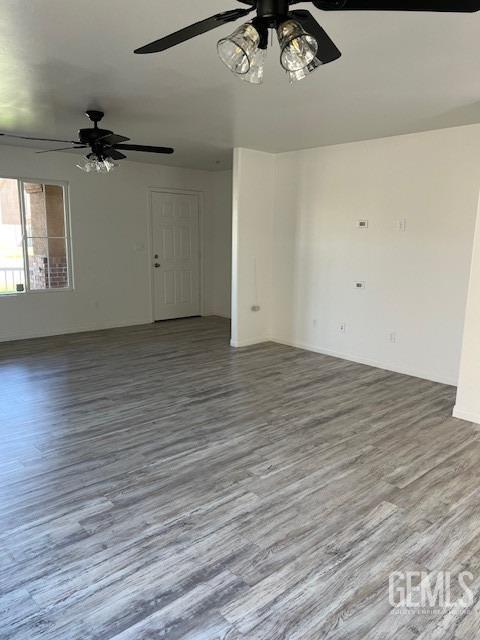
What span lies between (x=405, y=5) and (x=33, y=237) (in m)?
5.82

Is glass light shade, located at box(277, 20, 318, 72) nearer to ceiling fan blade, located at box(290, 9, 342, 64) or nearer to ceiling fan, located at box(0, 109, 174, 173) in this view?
ceiling fan blade, located at box(290, 9, 342, 64)

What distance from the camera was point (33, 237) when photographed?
6203mm

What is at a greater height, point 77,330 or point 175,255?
point 175,255

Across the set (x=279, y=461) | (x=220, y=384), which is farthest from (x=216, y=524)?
(x=220, y=384)

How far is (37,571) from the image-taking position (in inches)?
77.8

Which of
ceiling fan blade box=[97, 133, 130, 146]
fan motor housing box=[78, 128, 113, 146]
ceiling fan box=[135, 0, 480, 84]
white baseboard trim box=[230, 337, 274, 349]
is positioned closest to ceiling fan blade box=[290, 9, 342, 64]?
ceiling fan box=[135, 0, 480, 84]

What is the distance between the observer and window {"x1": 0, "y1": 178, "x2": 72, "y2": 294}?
19.6 ft

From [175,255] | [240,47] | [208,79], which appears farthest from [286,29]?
[175,255]

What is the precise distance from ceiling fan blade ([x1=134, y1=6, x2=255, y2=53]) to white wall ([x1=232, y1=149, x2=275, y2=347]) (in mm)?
3881

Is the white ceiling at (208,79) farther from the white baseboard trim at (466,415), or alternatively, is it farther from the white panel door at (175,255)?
the white panel door at (175,255)

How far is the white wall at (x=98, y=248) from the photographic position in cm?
611

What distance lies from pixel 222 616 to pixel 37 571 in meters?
0.86

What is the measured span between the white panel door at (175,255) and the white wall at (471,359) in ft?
16.7

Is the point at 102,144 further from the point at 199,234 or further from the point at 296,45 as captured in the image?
the point at 199,234
